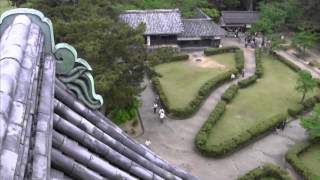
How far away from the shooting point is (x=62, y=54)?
8.76 meters

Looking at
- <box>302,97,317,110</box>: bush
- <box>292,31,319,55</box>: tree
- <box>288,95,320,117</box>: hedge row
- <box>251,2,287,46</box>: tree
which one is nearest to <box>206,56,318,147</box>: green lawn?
<box>288,95,320,117</box>: hedge row

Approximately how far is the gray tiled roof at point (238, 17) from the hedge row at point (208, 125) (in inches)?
943

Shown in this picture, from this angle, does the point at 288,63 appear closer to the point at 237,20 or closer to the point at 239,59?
the point at 239,59

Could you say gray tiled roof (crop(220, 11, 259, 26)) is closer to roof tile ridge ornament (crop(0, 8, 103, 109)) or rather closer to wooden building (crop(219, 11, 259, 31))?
wooden building (crop(219, 11, 259, 31))

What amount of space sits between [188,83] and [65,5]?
14.4 m

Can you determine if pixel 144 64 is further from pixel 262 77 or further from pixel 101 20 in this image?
pixel 262 77

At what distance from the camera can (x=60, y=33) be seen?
30.1 meters

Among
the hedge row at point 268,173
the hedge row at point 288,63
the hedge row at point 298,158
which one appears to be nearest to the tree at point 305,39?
the hedge row at point 288,63

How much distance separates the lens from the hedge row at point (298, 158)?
28.2 meters

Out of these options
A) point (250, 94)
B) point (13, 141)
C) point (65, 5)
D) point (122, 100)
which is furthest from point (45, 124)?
point (250, 94)

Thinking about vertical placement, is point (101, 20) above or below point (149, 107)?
above

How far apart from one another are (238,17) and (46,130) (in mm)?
56038

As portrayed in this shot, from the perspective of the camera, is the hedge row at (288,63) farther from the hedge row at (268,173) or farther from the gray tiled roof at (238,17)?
the hedge row at (268,173)

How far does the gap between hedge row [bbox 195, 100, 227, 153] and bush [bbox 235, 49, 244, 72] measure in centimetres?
955
